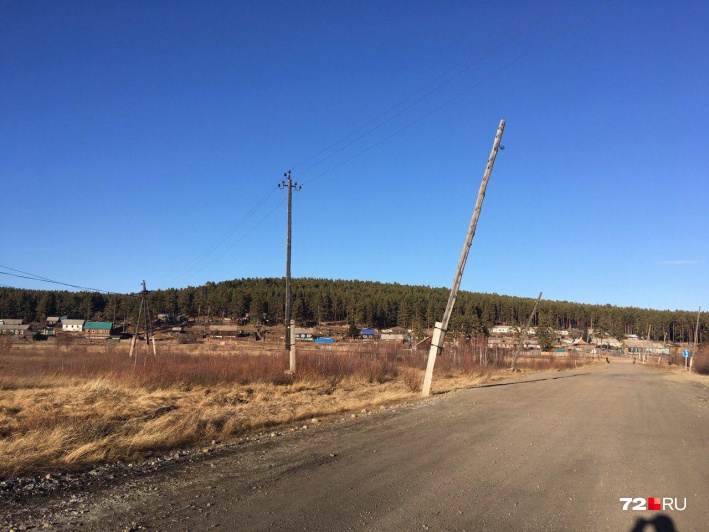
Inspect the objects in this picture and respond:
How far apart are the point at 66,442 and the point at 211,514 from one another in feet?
14.2

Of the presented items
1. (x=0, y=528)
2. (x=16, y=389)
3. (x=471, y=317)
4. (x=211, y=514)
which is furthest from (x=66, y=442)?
(x=471, y=317)

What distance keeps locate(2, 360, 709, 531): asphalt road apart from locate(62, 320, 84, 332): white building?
104269mm

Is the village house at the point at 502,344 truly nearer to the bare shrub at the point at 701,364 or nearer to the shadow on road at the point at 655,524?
the bare shrub at the point at 701,364

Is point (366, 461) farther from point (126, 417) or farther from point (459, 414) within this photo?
point (126, 417)

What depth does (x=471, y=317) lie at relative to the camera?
323 feet

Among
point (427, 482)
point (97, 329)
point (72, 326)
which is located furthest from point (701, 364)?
point (72, 326)

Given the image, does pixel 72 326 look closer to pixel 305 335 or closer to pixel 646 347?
pixel 305 335

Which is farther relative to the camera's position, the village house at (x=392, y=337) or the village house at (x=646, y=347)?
the village house at (x=646, y=347)
